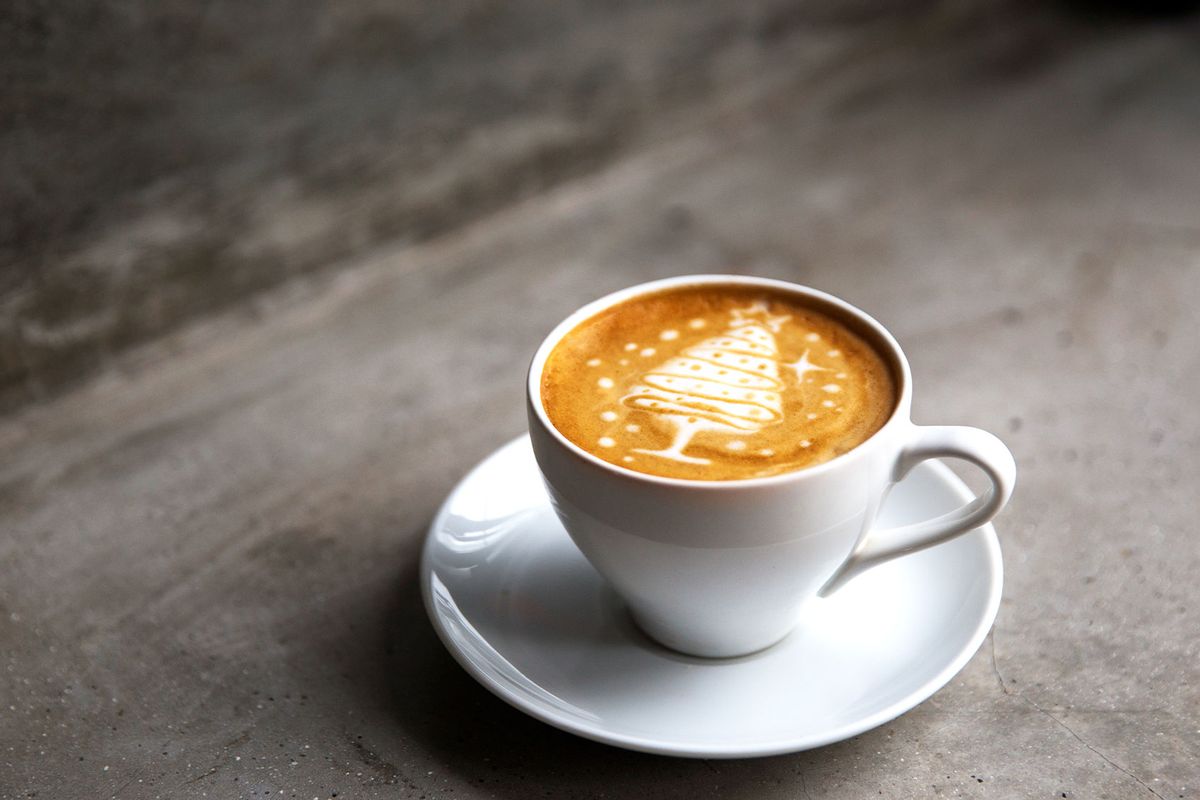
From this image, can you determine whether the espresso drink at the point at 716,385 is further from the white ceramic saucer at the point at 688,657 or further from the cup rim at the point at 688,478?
the white ceramic saucer at the point at 688,657

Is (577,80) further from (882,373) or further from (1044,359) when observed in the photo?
(882,373)

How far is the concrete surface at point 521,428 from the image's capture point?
807 millimetres

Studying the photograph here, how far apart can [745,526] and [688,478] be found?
48 mm

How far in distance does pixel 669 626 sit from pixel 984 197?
103 centimetres

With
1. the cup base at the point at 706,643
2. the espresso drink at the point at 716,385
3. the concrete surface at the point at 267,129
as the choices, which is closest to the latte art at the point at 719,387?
the espresso drink at the point at 716,385

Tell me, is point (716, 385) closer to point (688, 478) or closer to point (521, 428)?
point (688, 478)

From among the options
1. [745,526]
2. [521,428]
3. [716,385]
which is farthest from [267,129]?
[745,526]

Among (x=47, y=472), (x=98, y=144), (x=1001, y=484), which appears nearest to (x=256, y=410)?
(x=47, y=472)

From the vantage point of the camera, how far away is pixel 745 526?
0.70m

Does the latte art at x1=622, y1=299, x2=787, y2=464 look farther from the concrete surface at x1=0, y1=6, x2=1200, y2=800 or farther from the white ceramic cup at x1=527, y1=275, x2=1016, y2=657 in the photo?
the concrete surface at x1=0, y1=6, x2=1200, y2=800

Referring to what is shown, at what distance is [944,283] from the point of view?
55.2 inches

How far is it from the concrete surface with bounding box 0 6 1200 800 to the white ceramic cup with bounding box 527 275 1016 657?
11 centimetres

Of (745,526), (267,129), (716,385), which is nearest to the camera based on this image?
(745,526)

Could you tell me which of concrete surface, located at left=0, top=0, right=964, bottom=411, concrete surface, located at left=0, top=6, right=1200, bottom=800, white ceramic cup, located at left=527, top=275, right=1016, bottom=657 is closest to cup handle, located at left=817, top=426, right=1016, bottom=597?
white ceramic cup, located at left=527, top=275, right=1016, bottom=657
